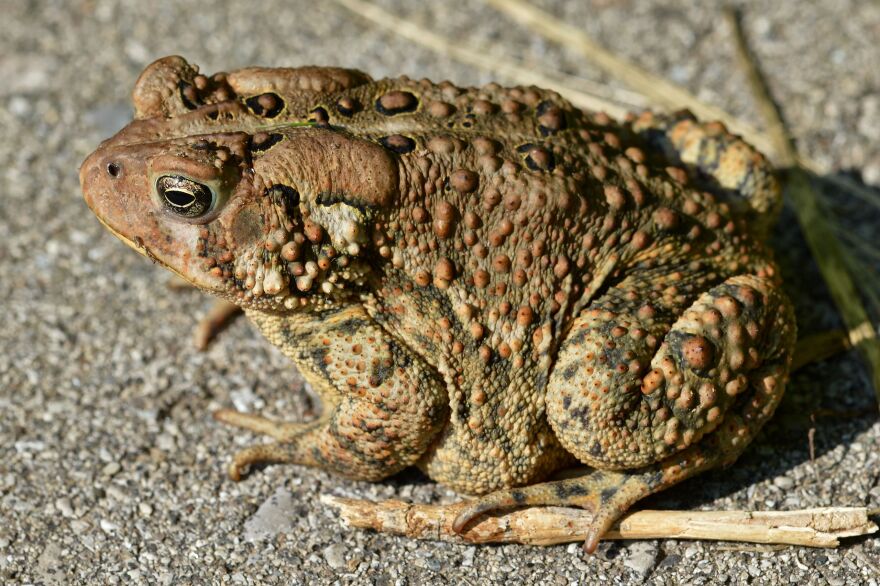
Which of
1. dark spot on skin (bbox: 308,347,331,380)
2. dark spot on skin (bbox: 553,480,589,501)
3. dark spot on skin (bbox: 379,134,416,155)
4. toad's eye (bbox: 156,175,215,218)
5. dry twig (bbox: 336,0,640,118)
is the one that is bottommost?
dark spot on skin (bbox: 553,480,589,501)

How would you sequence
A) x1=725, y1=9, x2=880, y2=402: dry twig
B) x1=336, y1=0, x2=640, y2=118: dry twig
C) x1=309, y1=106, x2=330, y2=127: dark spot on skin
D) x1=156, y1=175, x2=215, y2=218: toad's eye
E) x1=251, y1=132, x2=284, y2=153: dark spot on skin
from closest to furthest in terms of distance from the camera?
x1=156, y1=175, x2=215, y2=218: toad's eye, x1=251, y1=132, x2=284, y2=153: dark spot on skin, x1=309, y1=106, x2=330, y2=127: dark spot on skin, x1=725, y1=9, x2=880, y2=402: dry twig, x1=336, y1=0, x2=640, y2=118: dry twig

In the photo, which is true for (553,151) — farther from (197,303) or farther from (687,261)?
(197,303)

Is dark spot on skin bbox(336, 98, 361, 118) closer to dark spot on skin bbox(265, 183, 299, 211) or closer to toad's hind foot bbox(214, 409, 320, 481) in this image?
dark spot on skin bbox(265, 183, 299, 211)

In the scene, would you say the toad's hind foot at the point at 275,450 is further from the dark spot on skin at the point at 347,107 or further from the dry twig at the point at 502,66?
the dry twig at the point at 502,66

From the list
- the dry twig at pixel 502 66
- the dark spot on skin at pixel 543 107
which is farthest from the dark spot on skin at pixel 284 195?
the dry twig at pixel 502 66

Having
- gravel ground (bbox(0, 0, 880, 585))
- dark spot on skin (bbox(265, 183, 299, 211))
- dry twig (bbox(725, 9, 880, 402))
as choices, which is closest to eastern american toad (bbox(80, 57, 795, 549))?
dark spot on skin (bbox(265, 183, 299, 211))

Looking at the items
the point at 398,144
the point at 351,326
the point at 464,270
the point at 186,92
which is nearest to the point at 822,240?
the point at 464,270
